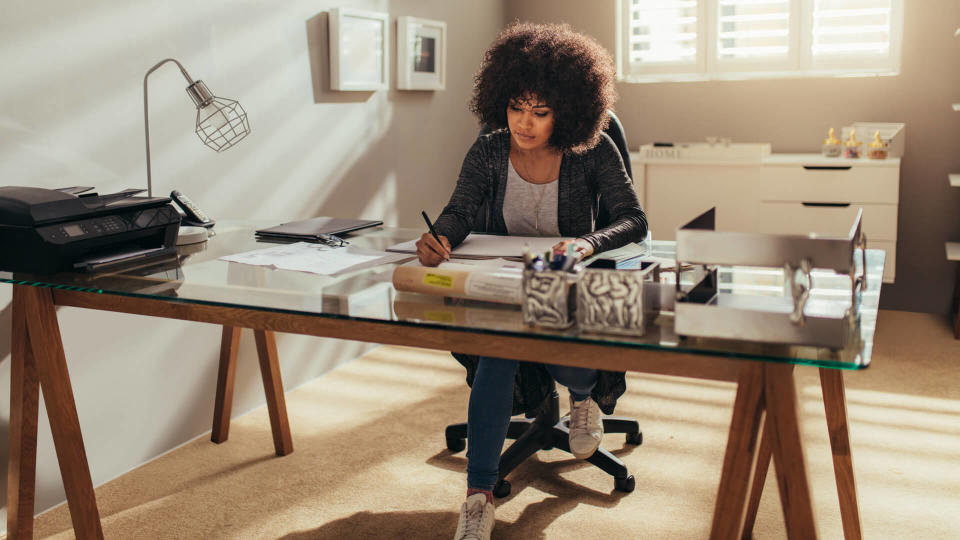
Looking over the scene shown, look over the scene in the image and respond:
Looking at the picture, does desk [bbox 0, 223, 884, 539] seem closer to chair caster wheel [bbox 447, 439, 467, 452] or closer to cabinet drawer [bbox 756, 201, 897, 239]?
chair caster wheel [bbox 447, 439, 467, 452]

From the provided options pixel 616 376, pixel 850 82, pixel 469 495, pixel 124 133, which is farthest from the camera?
pixel 850 82

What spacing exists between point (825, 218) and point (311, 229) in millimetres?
2633

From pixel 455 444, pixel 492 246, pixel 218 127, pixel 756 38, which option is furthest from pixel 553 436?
pixel 756 38

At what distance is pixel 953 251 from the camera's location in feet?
12.4

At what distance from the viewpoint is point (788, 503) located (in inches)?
48.7

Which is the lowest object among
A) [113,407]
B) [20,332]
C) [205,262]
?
[113,407]

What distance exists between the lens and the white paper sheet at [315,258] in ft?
5.65

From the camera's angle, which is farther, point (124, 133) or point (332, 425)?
point (332, 425)

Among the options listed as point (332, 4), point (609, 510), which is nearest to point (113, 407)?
point (609, 510)

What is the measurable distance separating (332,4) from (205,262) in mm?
1628

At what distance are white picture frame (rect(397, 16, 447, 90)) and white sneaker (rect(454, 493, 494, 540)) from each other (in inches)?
81.7

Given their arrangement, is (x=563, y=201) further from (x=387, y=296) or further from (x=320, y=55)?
(x=320, y=55)

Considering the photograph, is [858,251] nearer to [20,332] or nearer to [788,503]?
Result: [788,503]

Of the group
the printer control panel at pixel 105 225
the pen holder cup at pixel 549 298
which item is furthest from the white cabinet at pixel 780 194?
the pen holder cup at pixel 549 298
